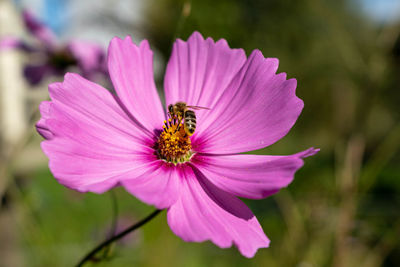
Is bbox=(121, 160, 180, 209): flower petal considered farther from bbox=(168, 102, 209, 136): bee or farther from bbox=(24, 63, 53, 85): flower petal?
bbox=(24, 63, 53, 85): flower petal

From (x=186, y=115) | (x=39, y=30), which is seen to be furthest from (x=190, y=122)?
(x=39, y=30)

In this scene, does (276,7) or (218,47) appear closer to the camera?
(218,47)

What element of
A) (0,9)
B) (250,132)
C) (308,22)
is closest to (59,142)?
(250,132)

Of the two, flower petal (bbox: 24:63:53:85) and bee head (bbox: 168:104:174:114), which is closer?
bee head (bbox: 168:104:174:114)

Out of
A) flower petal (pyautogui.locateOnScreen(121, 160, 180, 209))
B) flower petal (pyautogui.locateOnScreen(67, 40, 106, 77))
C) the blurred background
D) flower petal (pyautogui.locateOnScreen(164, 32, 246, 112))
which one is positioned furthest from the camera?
flower petal (pyautogui.locateOnScreen(67, 40, 106, 77))

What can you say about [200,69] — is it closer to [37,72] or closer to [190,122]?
[190,122]

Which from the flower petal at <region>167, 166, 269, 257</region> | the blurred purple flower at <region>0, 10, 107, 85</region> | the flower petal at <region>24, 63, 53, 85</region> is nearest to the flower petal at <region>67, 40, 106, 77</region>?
the blurred purple flower at <region>0, 10, 107, 85</region>

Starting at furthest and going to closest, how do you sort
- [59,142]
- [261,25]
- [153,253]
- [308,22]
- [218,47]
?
1. [261,25]
2. [308,22]
3. [153,253]
4. [218,47]
5. [59,142]

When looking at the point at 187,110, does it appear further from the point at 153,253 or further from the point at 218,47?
the point at 153,253
